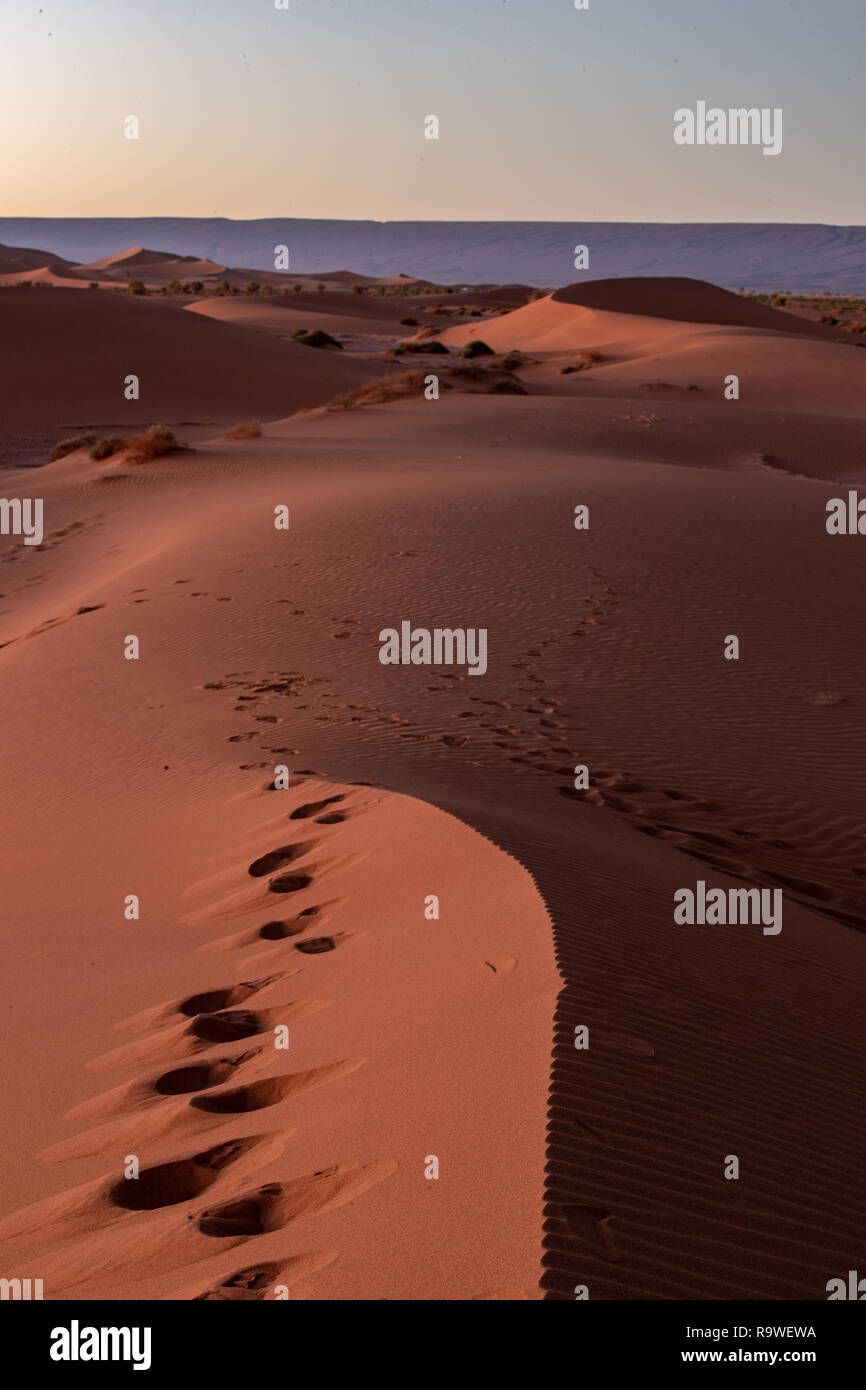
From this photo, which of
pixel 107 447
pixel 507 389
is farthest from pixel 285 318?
pixel 107 447

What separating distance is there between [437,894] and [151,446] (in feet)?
59.9

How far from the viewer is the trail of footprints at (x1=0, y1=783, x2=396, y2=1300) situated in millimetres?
3203

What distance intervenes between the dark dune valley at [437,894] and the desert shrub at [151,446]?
4.71 meters

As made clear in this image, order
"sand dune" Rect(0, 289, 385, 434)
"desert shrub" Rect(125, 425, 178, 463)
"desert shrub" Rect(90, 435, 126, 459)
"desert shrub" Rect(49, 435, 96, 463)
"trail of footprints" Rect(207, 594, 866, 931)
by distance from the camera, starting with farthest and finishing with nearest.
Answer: "sand dune" Rect(0, 289, 385, 434) < "desert shrub" Rect(49, 435, 96, 463) < "desert shrub" Rect(90, 435, 126, 459) < "desert shrub" Rect(125, 425, 178, 463) < "trail of footprints" Rect(207, 594, 866, 931)

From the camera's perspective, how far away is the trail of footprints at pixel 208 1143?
10.5 ft

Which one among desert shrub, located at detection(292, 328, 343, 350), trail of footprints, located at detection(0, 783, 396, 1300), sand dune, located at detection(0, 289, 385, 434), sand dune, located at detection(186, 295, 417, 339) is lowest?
trail of footprints, located at detection(0, 783, 396, 1300)

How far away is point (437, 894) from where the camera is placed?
5125mm

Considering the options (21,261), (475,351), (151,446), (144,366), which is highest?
(21,261)

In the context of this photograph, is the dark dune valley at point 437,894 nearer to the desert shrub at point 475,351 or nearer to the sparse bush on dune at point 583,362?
the sparse bush on dune at point 583,362

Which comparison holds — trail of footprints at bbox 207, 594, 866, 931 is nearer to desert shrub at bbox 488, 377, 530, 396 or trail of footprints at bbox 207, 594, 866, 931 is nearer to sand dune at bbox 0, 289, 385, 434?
desert shrub at bbox 488, 377, 530, 396

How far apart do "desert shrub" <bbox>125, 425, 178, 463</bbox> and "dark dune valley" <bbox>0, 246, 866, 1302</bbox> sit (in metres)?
4.71

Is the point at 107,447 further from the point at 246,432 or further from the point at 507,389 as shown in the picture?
the point at 507,389

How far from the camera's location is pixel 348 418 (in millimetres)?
27219

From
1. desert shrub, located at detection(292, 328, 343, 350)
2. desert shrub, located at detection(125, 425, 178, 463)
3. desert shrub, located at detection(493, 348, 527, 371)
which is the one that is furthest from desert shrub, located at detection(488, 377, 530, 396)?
desert shrub, located at detection(292, 328, 343, 350)
